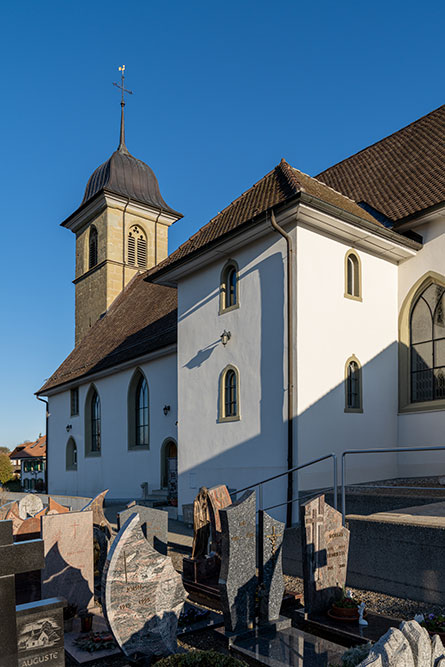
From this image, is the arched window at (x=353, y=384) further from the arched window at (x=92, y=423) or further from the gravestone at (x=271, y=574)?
the arched window at (x=92, y=423)

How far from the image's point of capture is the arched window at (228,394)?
1303 cm

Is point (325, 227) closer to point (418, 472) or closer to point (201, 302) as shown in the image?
point (201, 302)

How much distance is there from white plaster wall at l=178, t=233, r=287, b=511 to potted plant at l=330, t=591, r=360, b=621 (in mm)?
4827

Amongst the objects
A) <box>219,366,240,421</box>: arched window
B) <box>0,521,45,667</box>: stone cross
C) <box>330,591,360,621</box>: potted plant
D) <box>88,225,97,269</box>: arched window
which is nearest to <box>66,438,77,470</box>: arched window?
<box>88,225,97,269</box>: arched window

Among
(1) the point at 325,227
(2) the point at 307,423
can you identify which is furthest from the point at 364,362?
(1) the point at 325,227

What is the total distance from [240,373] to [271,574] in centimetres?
645

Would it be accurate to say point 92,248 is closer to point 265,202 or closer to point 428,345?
point 265,202

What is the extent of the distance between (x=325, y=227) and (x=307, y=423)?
4.12 meters

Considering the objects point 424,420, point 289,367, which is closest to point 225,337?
point 289,367

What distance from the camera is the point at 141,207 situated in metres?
29.5

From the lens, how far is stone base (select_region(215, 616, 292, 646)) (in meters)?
6.17

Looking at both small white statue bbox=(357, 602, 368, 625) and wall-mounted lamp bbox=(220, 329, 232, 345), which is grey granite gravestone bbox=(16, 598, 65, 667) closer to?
small white statue bbox=(357, 602, 368, 625)

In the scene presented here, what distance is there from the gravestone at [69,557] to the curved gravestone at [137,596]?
2210 millimetres

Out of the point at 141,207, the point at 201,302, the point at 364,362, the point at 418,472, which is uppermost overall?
the point at 141,207
